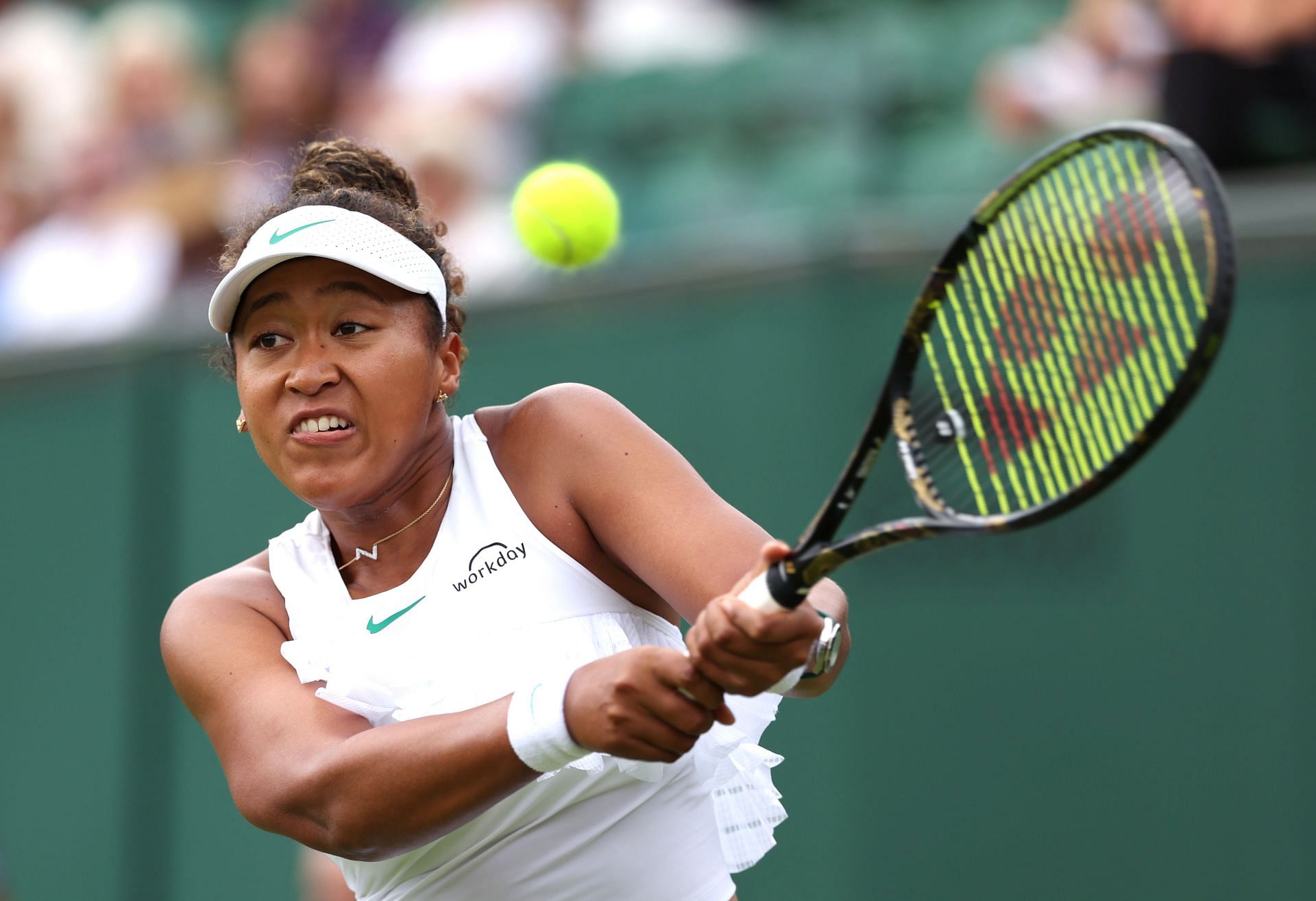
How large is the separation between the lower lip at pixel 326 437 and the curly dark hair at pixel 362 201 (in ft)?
0.64

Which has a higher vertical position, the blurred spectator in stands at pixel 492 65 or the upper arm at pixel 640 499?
the blurred spectator in stands at pixel 492 65

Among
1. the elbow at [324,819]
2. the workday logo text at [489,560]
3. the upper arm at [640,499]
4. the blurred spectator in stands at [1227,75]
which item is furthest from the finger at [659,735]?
the blurred spectator in stands at [1227,75]

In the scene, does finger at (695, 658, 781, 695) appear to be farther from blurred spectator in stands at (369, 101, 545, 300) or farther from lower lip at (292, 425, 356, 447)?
blurred spectator in stands at (369, 101, 545, 300)

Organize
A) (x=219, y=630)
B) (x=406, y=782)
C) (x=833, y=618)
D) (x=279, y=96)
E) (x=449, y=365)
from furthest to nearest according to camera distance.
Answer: (x=279, y=96) < (x=449, y=365) < (x=219, y=630) < (x=833, y=618) < (x=406, y=782)

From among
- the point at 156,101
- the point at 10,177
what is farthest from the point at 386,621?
the point at 10,177

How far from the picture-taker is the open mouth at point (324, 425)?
2441mm

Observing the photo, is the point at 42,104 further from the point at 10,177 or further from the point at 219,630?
the point at 219,630

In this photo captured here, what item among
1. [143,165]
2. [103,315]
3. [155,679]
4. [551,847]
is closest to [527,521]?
[551,847]

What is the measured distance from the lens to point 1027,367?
2479mm

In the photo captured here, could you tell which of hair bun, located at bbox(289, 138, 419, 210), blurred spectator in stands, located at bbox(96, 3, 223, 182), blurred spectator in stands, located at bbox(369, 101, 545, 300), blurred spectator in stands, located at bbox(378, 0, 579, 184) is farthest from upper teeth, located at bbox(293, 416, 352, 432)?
blurred spectator in stands, located at bbox(96, 3, 223, 182)

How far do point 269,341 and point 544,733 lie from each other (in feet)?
2.63

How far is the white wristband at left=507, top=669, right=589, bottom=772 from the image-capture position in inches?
81.0

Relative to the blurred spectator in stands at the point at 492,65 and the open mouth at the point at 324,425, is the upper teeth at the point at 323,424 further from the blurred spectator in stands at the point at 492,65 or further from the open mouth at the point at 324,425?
the blurred spectator in stands at the point at 492,65

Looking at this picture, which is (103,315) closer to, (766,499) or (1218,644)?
(766,499)
